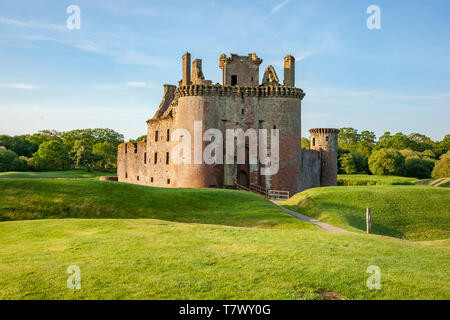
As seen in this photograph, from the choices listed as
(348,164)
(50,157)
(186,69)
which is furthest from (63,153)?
(348,164)

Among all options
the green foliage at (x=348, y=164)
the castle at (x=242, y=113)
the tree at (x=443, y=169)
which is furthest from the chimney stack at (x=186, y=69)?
the green foliage at (x=348, y=164)

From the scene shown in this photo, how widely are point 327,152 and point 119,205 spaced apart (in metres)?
41.9

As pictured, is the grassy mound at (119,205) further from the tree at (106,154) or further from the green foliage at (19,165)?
the tree at (106,154)

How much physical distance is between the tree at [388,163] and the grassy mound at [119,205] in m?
59.5

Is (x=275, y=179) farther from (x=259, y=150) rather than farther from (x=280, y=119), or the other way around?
(x=280, y=119)

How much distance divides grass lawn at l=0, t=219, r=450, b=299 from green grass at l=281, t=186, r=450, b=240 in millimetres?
10152

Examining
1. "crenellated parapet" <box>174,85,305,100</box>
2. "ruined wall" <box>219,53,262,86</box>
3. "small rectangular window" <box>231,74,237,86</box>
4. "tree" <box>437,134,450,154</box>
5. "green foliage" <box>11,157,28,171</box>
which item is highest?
"ruined wall" <box>219,53,262,86</box>

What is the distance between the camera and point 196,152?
40.9 metres

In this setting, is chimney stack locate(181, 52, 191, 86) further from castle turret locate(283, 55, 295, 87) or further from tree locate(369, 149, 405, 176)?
tree locate(369, 149, 405, 176)

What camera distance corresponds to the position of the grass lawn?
27.0 ft

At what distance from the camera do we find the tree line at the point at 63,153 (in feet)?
258

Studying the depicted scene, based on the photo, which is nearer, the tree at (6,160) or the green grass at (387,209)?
the green grass at (387,209)

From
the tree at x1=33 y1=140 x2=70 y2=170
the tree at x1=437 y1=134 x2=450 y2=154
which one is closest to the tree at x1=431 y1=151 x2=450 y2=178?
the tree at x1=437 y1=134 x2=450 y2=154

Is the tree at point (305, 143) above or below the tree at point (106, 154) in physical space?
above
